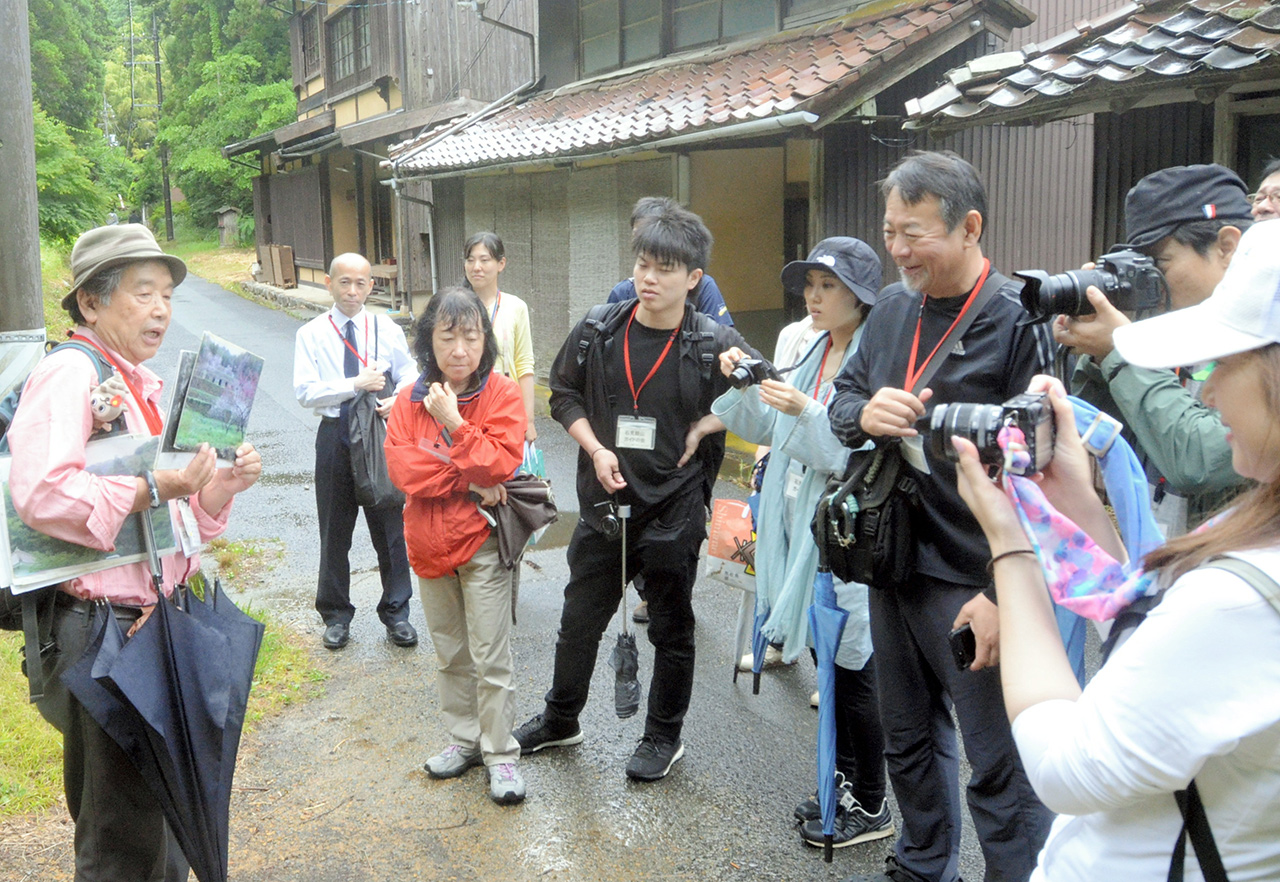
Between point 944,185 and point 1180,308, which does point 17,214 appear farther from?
point 1180,308

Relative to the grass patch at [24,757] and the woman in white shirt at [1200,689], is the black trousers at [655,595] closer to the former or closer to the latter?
the grass patch at [24,757]

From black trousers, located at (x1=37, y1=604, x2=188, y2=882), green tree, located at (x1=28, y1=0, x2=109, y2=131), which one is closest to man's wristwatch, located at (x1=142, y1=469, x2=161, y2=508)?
black trousers, located at (x1=37, y1=604, x2=188, y2=882)

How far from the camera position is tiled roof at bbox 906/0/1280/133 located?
14.5ft

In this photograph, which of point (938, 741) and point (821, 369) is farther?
point (821, 369)

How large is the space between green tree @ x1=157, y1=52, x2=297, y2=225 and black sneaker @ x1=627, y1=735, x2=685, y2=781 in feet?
103

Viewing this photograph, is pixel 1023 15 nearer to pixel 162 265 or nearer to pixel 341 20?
pixel 162 265

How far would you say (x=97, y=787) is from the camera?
243 cm

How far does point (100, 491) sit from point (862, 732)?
243 cm

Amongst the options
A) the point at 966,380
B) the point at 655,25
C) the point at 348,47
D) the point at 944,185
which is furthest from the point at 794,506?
the point at 348,47

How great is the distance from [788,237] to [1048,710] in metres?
10.0

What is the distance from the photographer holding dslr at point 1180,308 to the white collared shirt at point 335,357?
3.56 metres

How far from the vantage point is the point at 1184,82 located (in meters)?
4.61

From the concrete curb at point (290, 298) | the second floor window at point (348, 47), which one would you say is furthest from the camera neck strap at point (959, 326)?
the second floor window at point (348, 47)

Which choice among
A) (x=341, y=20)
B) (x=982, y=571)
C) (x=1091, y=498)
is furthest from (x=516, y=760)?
(x=341, y=20)
